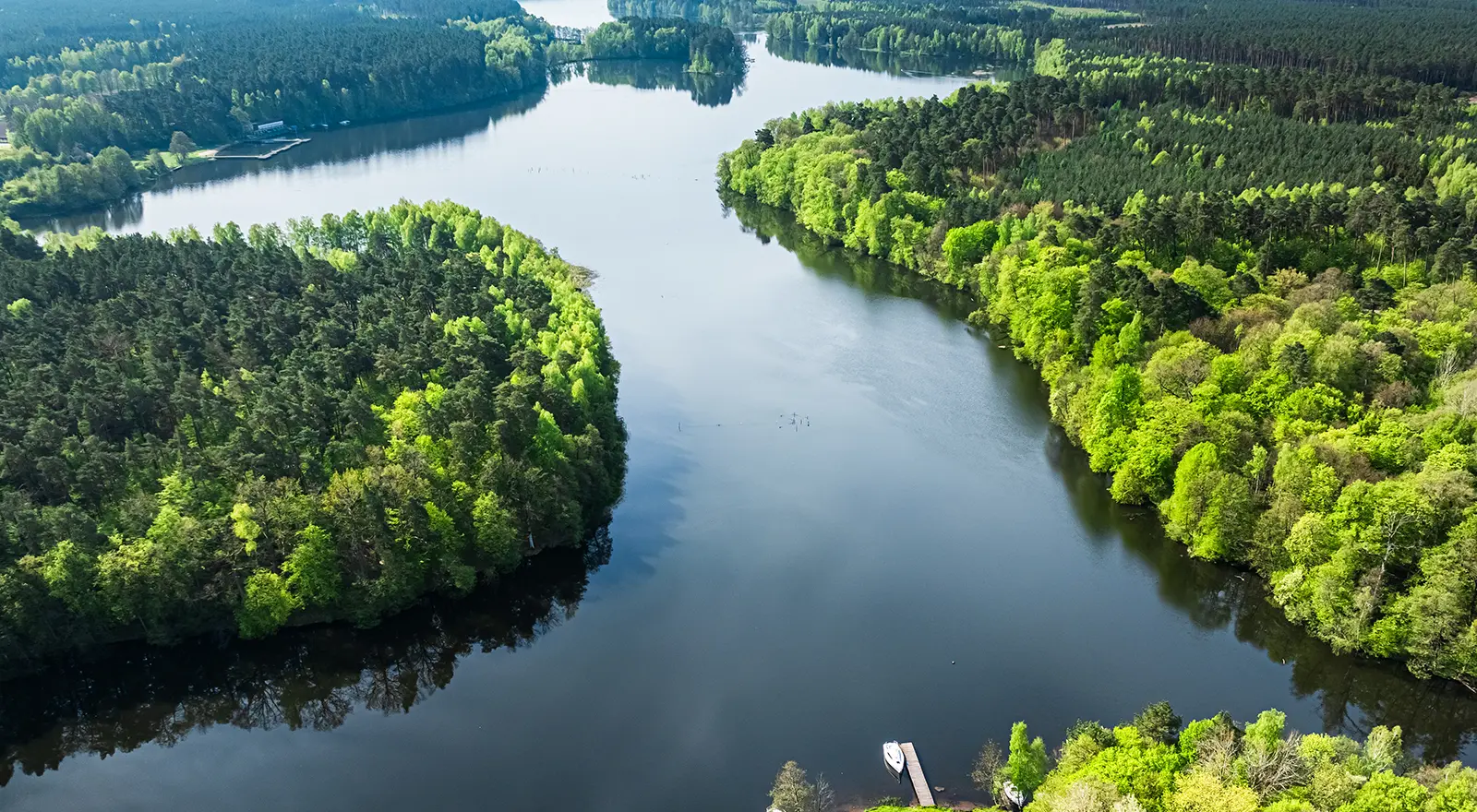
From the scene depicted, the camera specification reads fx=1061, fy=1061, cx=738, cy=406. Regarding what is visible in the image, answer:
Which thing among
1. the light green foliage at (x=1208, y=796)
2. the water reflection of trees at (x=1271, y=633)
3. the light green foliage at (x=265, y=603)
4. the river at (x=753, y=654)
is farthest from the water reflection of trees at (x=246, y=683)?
the water reflection of trees at (x=1271, y=633)

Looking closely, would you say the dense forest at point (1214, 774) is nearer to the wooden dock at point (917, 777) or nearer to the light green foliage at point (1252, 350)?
the wooden dock at point (917, 777)

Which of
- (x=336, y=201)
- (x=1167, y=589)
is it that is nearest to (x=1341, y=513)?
(x=1167, y=589)

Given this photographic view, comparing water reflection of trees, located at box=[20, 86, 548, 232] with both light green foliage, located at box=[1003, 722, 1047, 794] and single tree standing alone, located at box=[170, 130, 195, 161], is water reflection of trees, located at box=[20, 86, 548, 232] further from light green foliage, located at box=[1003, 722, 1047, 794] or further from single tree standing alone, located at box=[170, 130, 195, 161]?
light green foliage, located at box=[1003, 722, 1047, 794]

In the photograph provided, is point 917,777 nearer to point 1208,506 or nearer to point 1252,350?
point 1208,506

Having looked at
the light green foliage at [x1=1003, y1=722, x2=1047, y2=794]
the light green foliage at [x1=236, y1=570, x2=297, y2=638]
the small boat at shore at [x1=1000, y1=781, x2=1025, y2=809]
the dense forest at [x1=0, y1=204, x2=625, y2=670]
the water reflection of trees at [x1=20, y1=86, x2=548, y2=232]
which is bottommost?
the small boat at shore at [x1=1000, y1=781, x2=1025, y2=809]

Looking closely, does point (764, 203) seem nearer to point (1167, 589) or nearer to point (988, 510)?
point (988, 510)

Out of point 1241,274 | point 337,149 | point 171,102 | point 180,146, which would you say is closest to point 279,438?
point 1241,274

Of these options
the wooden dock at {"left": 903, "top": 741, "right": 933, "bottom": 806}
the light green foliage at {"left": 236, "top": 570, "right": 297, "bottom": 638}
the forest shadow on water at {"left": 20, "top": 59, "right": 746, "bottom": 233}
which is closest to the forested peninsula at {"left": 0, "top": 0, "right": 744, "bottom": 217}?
the forest shadow on water at {"left": 20, "top": 59, "right": 746, "bottom": 233}
